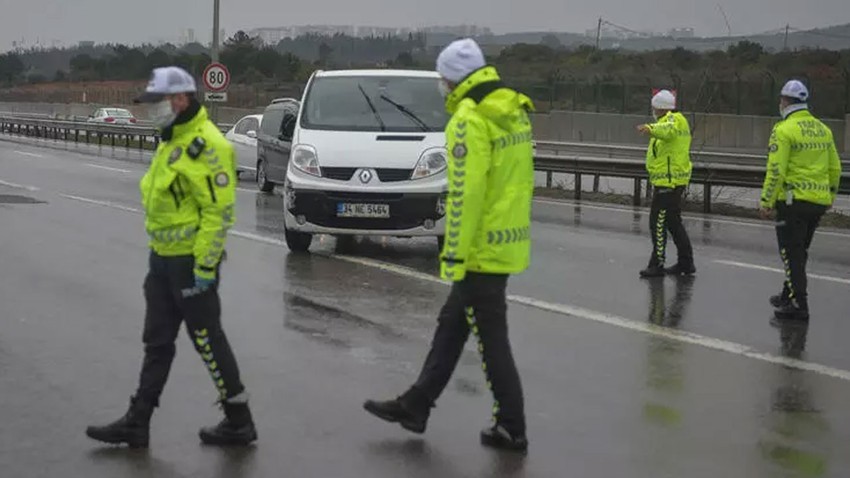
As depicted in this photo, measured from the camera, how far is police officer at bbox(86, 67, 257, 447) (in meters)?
6.37

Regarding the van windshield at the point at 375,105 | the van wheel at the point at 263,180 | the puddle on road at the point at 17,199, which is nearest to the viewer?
the van windshield at the point at 375,105

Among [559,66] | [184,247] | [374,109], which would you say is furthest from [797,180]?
[559,66]

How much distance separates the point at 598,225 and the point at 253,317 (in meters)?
8.76

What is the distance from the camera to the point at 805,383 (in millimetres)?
8398

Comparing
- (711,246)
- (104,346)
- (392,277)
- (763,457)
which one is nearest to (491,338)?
(763,457)

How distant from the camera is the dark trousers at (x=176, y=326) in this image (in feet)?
21.2

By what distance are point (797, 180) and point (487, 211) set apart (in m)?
4.67

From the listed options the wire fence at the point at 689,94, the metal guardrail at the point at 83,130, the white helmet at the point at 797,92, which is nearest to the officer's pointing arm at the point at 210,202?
the white helmet at the point at 797,92

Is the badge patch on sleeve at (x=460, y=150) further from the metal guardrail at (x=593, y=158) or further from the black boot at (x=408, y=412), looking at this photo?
the metal guardrail at (x=593, y=158)

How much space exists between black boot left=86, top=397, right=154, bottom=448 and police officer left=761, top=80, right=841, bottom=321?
5548 mm

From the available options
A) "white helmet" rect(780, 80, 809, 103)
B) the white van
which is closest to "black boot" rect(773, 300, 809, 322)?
"white helmet" rect(780, 80, 809, 103)

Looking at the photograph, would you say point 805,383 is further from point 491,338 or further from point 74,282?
point 74,282

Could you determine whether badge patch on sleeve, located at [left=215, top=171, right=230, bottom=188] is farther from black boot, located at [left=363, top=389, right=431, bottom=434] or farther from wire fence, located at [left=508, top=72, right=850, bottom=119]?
wire fence, located at [left=508, top=72, right=850, bottom=119]

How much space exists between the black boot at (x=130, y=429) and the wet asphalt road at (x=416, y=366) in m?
0.08
